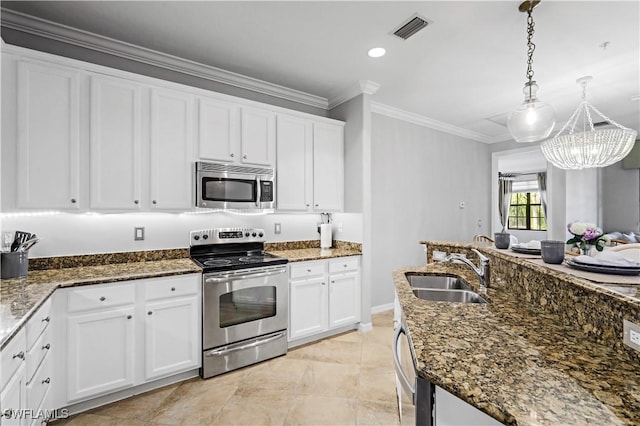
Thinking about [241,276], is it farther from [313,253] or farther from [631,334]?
[631,334]

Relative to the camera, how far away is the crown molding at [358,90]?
338 cm

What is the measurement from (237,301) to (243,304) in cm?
7

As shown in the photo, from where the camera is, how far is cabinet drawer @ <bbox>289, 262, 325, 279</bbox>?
2.98 meters

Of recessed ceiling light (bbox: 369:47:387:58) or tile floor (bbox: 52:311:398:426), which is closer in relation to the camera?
tile floor (bbox: 52:311:398:426)

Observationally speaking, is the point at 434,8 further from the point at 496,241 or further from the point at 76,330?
the point at 76,330

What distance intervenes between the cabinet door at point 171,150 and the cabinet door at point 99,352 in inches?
36.0

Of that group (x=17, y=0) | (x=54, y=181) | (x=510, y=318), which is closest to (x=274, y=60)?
(x=17, y=0)

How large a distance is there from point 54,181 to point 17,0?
4.11 feet

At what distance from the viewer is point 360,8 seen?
7.07 feet

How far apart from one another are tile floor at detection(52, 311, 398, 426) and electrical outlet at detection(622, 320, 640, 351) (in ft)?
4.89

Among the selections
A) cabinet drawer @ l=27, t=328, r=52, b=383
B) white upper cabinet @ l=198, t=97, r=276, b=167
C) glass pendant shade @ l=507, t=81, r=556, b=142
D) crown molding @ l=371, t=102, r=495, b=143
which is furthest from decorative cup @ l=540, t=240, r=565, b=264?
crown molding @ l=371, t=102, r=495, b=143

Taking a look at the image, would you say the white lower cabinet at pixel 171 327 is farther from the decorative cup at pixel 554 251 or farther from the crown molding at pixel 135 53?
the decorative cup at pixel 554 251

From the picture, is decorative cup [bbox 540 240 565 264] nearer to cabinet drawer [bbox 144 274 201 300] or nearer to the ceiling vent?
the ceiling vent

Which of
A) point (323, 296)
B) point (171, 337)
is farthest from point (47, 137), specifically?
point (323, 296)
